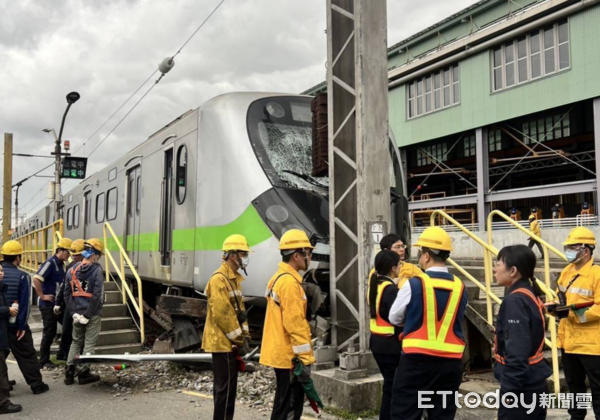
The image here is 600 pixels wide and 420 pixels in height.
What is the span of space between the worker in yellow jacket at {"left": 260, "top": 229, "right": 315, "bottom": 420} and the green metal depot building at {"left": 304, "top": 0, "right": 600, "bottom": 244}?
1824 cm

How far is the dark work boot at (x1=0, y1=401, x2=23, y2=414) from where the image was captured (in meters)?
5.95

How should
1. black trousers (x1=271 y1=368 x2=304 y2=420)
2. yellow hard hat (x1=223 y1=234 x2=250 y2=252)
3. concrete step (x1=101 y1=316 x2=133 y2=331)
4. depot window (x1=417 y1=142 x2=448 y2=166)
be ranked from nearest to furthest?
1. black trousers (x1=271 y1=368 x2=304 y2=420)
2. yellow hard hat (x1=223 y1=234 x2=250 y2=252)
3. concrete step (x1=101 y1=316 x2=133 y2=331)
4. depot window (x1=417 y1=142 x2=448 y2=166)

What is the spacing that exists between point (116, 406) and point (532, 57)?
2241cm

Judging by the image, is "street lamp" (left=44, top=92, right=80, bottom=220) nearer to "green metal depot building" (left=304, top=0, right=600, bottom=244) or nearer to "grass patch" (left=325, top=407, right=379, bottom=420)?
"green metal depot building" (left=304, top=0, right=600, bottom=244)

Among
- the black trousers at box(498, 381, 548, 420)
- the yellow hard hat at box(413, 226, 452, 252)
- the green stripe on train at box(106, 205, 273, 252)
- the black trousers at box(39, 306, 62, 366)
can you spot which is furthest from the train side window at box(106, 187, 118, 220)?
the black trousers at box(498, 381, 548, 420)

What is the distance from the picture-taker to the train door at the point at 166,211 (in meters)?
8.62

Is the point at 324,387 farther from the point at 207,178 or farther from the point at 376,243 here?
the point at 207,178

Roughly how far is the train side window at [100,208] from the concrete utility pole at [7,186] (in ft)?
16.9

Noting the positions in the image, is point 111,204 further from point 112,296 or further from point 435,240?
point 435,240

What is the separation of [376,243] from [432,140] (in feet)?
80.9

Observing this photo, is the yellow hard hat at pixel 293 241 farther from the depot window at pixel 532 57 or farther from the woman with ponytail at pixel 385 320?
the depot window at pixel 532 57

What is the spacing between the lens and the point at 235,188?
689 cm

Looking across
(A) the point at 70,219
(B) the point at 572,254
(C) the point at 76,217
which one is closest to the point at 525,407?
(B) the point at 572,254

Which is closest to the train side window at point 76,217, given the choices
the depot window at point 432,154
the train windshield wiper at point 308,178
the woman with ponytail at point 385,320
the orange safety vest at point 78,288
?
the orange safety vest at point 78,288
